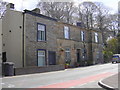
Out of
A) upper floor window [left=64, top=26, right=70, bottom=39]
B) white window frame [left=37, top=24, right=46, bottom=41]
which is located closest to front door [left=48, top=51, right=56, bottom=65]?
white window frame [left=37, top=24, right=46, bottom=41]

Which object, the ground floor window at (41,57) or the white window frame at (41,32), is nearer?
the ground floor window at (41,57)

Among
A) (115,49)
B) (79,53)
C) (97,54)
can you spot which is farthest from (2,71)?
(115,49)

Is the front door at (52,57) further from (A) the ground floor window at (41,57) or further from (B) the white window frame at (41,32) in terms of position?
(B) the white window frame at (41,32)

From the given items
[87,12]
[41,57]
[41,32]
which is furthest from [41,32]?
[87,12]

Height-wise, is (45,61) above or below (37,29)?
below

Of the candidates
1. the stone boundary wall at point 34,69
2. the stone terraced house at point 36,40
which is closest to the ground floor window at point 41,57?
the stone terraced house at point 36,40

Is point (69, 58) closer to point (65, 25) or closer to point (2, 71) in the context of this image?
point (65, 25)

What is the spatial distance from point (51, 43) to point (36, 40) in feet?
10.1

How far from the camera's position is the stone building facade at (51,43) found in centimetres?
2320

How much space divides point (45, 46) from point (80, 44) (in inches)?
398

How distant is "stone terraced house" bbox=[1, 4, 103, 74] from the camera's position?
A: 23.1 m

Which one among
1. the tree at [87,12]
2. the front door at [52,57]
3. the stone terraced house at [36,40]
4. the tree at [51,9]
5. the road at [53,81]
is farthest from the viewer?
the tree at [87,12]

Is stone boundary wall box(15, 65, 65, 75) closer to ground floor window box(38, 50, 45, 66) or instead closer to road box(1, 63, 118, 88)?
road box(1, 63, 118, 88)

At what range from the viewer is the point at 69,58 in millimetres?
30672
